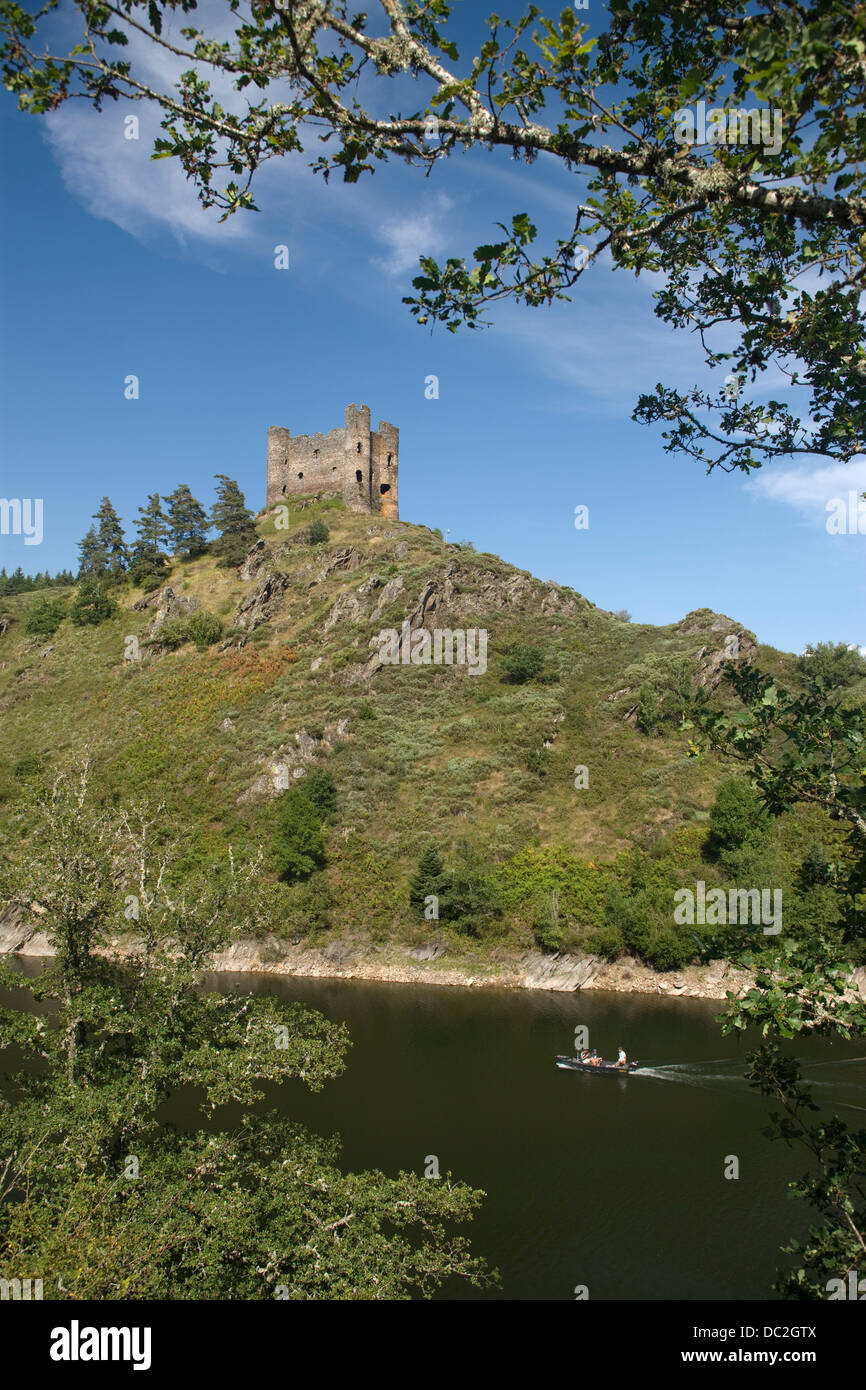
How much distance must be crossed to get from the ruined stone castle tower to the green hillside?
322cm

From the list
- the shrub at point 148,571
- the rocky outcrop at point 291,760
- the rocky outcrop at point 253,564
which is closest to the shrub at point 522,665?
the rocky outcrop at point 291,760

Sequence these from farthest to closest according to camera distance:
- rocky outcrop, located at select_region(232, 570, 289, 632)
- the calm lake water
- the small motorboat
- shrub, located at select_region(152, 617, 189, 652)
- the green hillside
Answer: rocky outcrop, located at select_region(232, 570, 289, 632)
shrub, located at select_region(152, 617, 189, 652)
the green hillside
the small motorboat
the calm lake water

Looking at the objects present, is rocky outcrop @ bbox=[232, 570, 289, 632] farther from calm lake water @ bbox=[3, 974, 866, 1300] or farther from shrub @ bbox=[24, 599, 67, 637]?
calm lake water @ bbox=[3, 974, 866, 1300]

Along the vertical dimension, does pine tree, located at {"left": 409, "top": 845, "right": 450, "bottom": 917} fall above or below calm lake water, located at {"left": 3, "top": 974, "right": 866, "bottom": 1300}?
above

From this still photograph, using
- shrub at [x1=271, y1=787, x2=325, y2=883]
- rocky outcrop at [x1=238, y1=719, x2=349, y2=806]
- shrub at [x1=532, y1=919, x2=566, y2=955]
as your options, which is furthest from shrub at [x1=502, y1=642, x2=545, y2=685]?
shrub at [x1=532, y1=919, x2=566, y2=955]

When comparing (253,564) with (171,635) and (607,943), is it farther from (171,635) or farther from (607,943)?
(607,943)

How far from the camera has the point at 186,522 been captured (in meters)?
80.0

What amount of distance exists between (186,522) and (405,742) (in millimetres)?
39538

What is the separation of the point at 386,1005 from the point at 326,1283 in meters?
24.1

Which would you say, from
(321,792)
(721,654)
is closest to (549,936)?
(321,792)

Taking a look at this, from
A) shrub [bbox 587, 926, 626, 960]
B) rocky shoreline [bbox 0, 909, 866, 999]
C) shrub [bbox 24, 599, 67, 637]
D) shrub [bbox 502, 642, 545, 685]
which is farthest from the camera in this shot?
shrub [bbox 24, 599, 67, 637]

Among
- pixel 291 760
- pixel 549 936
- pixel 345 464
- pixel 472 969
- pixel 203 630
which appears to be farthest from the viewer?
pixel 345 464

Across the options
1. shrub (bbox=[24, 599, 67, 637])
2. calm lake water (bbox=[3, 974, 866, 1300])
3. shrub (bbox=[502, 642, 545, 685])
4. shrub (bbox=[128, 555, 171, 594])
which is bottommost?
calm lake water (bbox=[3, 974, 866, 1300])

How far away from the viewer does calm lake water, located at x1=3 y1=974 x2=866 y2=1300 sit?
1809 centimetres
